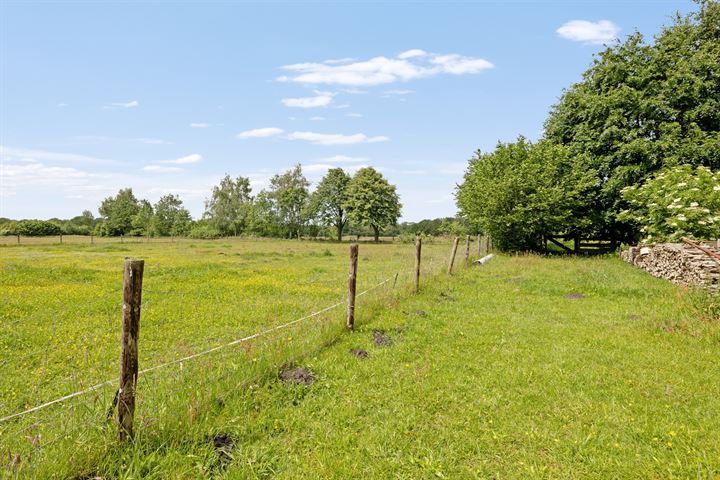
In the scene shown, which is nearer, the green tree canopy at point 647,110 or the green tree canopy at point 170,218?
the green tree canopy at point 647,110

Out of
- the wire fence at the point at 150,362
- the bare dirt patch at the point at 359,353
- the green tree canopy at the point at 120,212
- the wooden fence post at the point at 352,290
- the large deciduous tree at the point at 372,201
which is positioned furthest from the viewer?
the green tree canopy at the point at 120,212

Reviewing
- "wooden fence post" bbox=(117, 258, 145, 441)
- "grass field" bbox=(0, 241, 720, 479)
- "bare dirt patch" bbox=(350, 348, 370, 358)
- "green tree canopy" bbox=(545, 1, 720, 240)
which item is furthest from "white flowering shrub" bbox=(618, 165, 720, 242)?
"wooden fence post" bbox=(117, 258, 145, 441)

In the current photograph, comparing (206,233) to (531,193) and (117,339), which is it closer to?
(531,193)

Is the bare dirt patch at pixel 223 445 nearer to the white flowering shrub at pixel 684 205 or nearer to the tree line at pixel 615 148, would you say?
the white flowering shrub at pixel 684 205

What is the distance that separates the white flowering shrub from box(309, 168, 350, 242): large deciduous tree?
56.0 m

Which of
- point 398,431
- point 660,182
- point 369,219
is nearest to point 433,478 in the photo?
point 398,431

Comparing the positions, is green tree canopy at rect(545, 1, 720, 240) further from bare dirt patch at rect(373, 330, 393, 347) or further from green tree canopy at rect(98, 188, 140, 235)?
green tree canopy at rect(98, 188, 140, 235)

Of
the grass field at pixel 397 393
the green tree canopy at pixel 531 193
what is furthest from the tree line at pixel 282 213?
the grass field at pixel 397 393

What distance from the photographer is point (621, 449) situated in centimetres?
436

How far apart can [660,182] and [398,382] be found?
67.8ft

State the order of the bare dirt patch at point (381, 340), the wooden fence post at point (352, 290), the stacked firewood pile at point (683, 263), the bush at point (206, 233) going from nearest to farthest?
the bare dirt patch at point (381, 340) → the wooden fence post at point (352, 290) → the stacked firewood pile at point (683, 263) → the bush at point (206, 233)

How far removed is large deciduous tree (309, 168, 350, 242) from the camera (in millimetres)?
72875

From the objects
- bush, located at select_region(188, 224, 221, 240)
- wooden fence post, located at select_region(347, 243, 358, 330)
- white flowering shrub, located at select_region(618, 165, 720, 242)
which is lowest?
wooden fence post, located at select_region(347, 243, 358, 330)

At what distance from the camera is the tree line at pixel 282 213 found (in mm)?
67625
